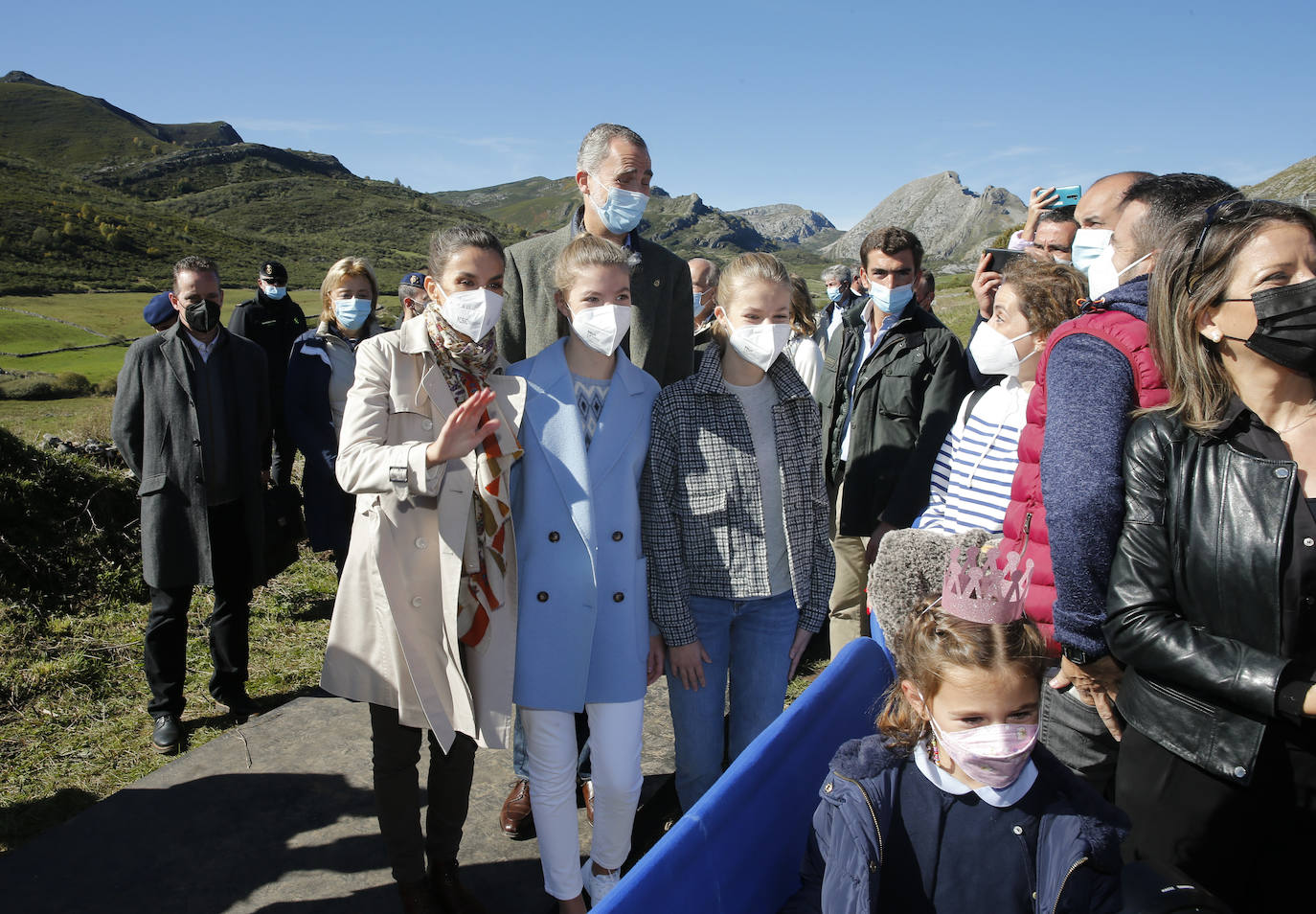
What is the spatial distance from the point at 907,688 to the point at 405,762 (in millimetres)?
1583

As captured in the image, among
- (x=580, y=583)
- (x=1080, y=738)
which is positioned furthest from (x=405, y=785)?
(x=1080, y=738)

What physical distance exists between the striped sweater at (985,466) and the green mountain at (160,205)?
55.7 metres

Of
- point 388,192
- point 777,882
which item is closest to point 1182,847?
point 777,882

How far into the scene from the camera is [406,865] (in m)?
2.51

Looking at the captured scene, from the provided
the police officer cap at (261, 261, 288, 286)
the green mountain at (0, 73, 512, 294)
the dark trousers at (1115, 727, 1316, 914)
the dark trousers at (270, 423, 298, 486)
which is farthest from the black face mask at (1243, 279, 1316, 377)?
the green mountain at (0, 73, 512, 294)

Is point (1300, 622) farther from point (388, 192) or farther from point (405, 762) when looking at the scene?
point (388, 192)

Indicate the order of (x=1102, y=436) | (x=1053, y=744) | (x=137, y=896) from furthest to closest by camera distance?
(x=137, y=896), (x=1053, y=744), (x=1102, y=436)

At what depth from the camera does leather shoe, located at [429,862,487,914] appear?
2.63m

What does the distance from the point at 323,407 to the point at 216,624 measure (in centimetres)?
129

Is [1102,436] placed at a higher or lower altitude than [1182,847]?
higher

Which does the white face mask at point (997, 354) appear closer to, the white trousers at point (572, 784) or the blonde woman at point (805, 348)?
the white trousers at point (572, 784)

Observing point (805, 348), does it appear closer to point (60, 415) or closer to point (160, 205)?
point (60, 415)

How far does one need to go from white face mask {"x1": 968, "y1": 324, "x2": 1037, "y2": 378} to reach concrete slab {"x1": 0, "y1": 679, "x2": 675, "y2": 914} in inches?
86.9

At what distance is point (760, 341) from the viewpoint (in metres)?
2.65
